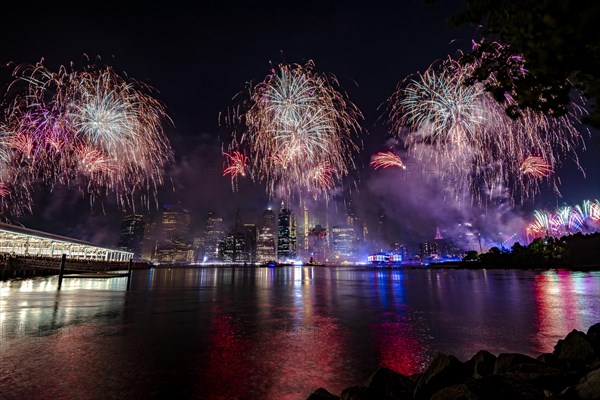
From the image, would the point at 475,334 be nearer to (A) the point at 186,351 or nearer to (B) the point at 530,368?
(B) the point at 530,368

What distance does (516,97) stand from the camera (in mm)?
6113

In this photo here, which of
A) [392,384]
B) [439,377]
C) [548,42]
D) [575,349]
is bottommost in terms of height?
[392,384]

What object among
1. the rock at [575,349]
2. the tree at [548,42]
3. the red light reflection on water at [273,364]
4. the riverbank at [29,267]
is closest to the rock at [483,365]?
the rock at [575,349]

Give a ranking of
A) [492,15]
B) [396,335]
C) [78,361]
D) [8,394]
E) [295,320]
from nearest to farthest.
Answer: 1. [492,15]
2. [8,394]
3. [78,361]
4. [396,335]
5. [295,320]

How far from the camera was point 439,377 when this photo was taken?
21.5ft

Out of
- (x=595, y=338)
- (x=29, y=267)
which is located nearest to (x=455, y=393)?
(x=595, y=338)

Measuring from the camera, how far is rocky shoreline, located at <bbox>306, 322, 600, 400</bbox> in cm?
490

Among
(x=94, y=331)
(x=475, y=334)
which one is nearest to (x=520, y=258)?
(x=475, y=334)

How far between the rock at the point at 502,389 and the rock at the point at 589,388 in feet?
1.78

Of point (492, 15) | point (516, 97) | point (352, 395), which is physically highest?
point (492, 15)

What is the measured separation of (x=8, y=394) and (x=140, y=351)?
13.3 feet

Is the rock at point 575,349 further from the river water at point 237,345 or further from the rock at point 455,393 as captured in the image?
the rock at point 455,393

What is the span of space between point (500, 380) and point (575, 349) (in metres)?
4.45

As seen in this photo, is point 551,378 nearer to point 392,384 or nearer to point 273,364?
point 392,384
